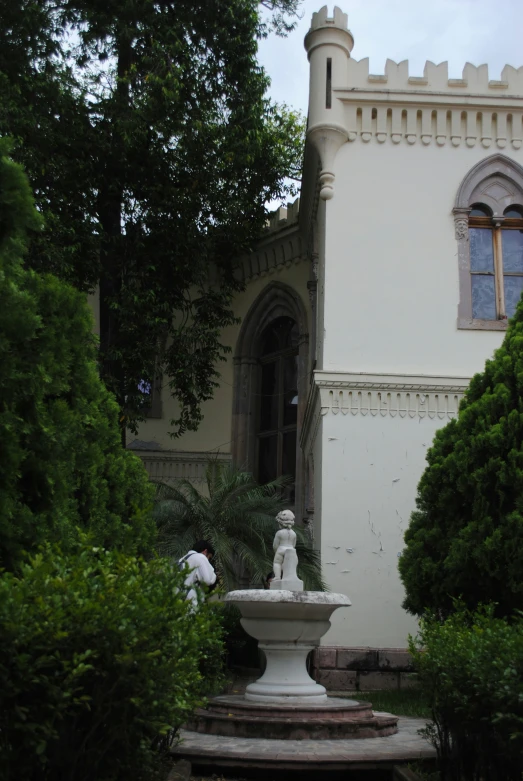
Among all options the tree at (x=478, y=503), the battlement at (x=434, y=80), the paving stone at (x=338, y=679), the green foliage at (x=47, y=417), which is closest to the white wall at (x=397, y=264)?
the battlement at (x=434, y=80)

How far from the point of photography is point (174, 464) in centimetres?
1803

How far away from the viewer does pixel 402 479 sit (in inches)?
479

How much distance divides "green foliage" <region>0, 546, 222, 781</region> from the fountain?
2999 millimetres

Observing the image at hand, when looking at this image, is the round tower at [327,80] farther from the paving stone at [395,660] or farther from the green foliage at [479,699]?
the green foliage at [479,699]

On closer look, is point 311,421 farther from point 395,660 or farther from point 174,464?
point 174,464

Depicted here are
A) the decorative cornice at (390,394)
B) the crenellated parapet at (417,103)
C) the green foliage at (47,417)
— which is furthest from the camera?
the crenellated parapet at (417,103)

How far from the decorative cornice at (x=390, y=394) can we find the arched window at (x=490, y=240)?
1.27 m

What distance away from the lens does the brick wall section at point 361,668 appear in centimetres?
1123

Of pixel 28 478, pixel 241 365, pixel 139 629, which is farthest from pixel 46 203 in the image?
pixel 139 629

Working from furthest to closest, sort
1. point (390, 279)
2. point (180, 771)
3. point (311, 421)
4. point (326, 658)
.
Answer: point (311, 421) < point (390, 279) < point (326, 658) < point (180, 771)

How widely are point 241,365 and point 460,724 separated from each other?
1409 cm

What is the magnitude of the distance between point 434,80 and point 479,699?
36.7 ft

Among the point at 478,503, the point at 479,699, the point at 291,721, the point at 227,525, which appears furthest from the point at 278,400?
the point at 479,699

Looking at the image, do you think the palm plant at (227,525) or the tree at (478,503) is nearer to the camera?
the tree at (478,503)
